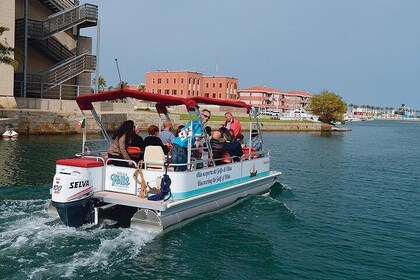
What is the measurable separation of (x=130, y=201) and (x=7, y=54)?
29.2 m

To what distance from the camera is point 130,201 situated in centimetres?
1071

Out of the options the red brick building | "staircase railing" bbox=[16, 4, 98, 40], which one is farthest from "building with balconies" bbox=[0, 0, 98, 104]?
the red brick building

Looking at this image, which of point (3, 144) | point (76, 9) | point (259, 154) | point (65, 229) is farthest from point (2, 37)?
point (65, 229)

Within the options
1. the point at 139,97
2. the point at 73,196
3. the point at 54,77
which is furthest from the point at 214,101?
the point at 54,77

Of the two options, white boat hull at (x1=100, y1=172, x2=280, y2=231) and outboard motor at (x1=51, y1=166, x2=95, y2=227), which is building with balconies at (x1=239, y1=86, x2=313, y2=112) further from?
outboard motor at (x1=51, y1=166, x2=95, y2=227)

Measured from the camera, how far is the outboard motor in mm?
10094

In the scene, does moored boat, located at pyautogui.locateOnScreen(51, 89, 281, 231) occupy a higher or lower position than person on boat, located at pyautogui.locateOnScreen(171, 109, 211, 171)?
lower

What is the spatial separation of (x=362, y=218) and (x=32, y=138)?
25.8 metres

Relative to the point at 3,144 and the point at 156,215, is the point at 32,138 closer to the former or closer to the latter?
the point at 3,144

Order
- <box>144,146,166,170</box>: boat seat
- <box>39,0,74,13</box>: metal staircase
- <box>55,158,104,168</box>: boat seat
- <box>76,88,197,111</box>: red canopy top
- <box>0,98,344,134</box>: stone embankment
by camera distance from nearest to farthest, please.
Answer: <box>55,158,104,168</box>: boat seat < <box>76,88,197,111</box>: red canopy top < <box>144,146,166,170</box>: boat seat < <box>0,98,344,134</box>: stone embankment < <box>39,0,74,13</box>: metal staircase

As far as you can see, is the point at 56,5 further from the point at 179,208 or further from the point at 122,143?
the point at 179,208

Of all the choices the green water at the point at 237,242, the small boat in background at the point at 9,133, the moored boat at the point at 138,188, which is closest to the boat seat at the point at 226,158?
the moored boat at the point at 138,188

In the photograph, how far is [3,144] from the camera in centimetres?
2869

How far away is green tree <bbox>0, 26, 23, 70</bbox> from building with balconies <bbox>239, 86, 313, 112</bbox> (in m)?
118
